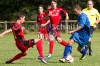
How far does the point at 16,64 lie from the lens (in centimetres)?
1047

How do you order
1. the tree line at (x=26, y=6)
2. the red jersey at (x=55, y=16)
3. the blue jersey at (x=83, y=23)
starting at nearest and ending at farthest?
the blue jersey at (x=83, y=23)
the red jersey at (x=55, y=16)
the tree line at (x=26, y=6)

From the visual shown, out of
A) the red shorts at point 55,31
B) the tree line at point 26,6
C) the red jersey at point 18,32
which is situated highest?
the red jersey at point 18,32

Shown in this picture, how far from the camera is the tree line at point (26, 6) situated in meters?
41.8

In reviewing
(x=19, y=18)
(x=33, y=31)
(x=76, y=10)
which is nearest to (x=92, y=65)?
(x=76, y=10)

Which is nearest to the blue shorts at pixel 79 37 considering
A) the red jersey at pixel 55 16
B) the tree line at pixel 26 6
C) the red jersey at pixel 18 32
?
the red jersey at pixel 18 32

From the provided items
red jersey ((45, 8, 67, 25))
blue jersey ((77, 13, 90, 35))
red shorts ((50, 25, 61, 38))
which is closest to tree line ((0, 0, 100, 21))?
red jersey ((45, 8, 67, 25))

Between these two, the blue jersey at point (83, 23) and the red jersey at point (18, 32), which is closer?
the red jersey at point (18, 32)

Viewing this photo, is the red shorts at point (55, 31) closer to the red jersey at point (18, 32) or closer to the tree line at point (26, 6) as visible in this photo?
the red jersey at point (18, 32)

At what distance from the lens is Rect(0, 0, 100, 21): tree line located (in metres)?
41.8

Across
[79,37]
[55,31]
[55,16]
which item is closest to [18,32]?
[79,37]

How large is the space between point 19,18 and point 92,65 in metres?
2.29

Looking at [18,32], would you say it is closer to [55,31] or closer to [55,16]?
[55,31]

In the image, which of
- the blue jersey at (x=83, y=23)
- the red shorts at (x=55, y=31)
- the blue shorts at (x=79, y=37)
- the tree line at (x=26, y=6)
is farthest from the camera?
the tree line at (x=26, y=6)

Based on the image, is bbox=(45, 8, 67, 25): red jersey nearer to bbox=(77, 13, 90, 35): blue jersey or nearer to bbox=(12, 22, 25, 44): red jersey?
bbox=(77, 13, 90, 35): blue jersey
